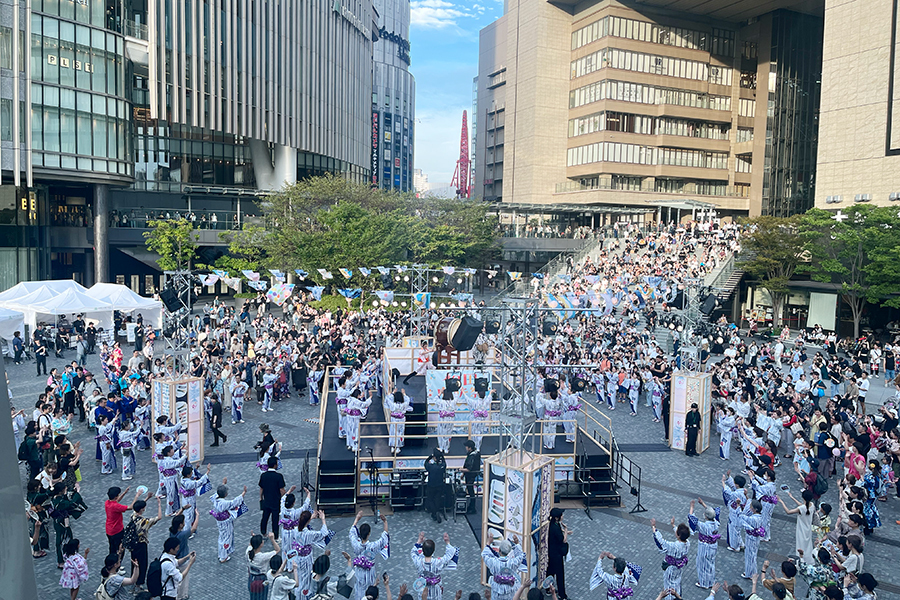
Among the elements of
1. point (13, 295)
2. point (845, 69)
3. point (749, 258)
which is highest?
point (845, 69)

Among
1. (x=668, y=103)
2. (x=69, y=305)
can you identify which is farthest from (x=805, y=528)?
(x=668, y=103)

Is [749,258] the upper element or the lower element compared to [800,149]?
lower

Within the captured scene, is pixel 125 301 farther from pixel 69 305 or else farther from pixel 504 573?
pixel 504 573

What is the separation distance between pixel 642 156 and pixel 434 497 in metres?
56.2

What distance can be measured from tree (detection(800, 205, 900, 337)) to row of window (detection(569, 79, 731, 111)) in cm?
2883

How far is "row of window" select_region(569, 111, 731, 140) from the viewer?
6181 cm

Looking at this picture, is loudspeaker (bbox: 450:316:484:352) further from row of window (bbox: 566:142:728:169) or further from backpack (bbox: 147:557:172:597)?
row of window (bbox: 566:142:728:169)

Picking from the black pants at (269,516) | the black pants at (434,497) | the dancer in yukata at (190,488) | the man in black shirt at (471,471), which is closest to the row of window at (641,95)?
the man in black shirt at (471,471)

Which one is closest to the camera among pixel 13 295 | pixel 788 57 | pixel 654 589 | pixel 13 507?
pixel 13 507

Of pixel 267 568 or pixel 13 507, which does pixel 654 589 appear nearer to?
pixel 267 568

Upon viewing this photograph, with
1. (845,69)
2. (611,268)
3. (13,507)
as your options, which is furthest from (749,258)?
(13,507)

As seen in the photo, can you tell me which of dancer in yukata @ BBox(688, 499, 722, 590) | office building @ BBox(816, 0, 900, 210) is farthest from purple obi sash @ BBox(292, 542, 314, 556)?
office building @ BBox(816, 0, 900, 210)

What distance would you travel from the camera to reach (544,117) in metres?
66.1

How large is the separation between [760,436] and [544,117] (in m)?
56.7
